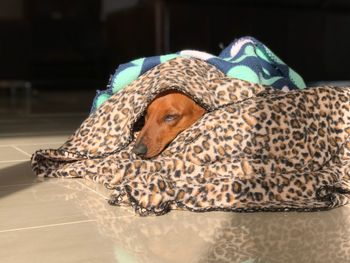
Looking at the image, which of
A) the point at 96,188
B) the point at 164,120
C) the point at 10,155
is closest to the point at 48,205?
the point at 96,188

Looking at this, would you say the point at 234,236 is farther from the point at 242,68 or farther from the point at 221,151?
the point at 242,68

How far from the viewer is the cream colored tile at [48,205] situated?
1579 millimetres

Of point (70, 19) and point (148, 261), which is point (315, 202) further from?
point (70, 19)

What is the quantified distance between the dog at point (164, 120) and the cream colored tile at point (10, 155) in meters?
0.72

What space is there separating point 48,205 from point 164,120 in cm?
52

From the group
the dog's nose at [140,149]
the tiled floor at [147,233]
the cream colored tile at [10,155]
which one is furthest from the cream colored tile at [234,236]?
the cream colored tile at [10,155]

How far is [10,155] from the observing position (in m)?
2.62

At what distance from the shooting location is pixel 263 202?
166 cm

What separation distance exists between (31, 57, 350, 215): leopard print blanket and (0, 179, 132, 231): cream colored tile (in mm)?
76

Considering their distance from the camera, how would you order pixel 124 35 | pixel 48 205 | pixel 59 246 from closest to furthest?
1. pixel 59 246
2. pixel 48 205
3. pixel 124 35

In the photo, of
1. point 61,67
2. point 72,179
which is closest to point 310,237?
point 72,179

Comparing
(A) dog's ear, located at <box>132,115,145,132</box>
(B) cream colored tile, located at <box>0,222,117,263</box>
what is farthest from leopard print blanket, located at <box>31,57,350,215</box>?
(B) cream colored tile, located at <box>0,222,117,263</box>

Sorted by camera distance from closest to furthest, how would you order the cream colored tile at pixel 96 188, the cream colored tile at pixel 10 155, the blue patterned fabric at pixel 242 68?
the cream colored tile at pixel 96 188
the blue patterned fabric at pixel 242 68
the cream colored tile at pixel 10 155

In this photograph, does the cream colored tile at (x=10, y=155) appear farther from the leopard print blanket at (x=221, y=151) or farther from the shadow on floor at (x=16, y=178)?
the leopard print blanket at (x=221, y=151)
